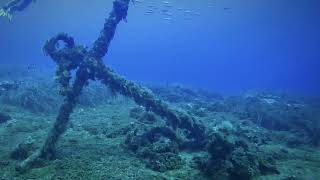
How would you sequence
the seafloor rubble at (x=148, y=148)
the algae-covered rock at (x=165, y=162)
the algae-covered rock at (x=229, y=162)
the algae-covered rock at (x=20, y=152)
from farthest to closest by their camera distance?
the algae-covered rock at (x=20, y=152), the algae-covered rock at (x=165, y=162), the seafloor rubble at (x=148, y=148), the algae-covered rock at (x=229, y=162)

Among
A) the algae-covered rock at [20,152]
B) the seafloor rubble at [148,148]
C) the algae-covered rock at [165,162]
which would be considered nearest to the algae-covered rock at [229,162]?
the seafloor rubble at [148,148]

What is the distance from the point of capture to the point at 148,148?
1172 cm

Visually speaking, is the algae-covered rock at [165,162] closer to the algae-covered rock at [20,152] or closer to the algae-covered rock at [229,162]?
the algae-covered rock at [229,162]

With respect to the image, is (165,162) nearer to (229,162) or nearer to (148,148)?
(148,148)

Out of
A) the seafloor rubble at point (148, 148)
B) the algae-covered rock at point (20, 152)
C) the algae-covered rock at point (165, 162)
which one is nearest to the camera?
the seafloor rubble at point (148, 148)

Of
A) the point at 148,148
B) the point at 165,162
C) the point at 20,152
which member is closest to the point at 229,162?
the point at 165,162

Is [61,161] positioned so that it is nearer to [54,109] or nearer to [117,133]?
[117,133]

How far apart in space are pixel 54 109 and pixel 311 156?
47.7 feet

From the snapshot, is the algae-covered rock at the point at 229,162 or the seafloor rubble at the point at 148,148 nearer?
the algae-covered rock at the point at 229,162

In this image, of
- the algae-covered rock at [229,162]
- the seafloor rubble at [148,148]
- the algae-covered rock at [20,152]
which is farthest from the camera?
the algae-covered rock at [20,152]

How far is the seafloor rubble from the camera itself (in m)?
10.0

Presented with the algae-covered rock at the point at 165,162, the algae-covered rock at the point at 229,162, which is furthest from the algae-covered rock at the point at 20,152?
the algae-covered rock at the point at 229,162

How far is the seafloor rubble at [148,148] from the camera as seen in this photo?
10.0 meters

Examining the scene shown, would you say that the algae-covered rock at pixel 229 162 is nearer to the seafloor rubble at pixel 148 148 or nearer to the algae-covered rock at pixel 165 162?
the seafloor rubble at pixel 148 148
